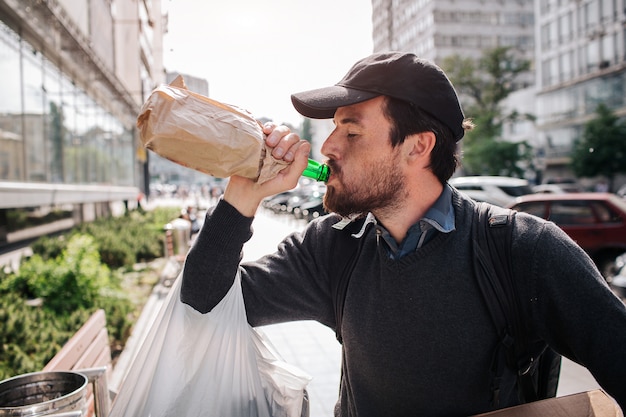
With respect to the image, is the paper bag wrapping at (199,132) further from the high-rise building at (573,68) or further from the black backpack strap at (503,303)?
the high-rise building at (573,68)

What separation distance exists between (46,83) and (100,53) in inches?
216

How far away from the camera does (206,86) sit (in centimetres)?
234

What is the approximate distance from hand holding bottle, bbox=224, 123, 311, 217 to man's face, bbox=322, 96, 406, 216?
0.13 m

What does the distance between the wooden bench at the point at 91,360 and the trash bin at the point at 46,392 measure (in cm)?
38

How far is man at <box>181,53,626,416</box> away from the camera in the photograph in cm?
151

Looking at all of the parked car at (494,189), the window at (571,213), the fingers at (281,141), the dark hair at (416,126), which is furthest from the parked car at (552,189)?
the fingers at (281,141)

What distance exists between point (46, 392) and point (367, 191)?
140 cm

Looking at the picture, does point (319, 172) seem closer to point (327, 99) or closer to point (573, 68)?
point (327, 99)

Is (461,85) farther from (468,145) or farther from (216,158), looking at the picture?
(216,158)

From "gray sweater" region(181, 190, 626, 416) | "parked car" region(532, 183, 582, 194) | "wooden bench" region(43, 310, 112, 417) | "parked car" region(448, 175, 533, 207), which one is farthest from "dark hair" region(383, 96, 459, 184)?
"parked car" region(532, 183, 582, 194)

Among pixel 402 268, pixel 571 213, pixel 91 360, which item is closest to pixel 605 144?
pixel 571 213

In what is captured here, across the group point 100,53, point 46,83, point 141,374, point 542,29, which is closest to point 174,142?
point 141,374

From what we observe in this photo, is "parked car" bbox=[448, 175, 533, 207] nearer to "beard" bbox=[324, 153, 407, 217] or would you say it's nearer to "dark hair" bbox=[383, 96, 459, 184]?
"dark hair" bbox=[383, 96, 459, 184]

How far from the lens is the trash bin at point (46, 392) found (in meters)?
1.83
